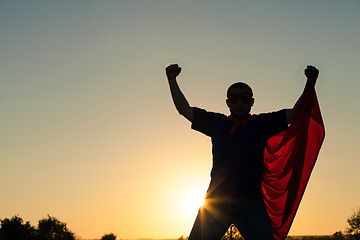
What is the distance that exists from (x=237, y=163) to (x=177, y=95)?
142cm

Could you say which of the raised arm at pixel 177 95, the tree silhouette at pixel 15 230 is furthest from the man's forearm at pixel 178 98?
the tree silhouette at pixel 15 230

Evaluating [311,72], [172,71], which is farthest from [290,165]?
[172,71]

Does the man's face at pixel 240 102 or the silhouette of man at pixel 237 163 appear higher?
the man's face at pixel 240 102

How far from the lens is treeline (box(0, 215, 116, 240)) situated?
8225cm

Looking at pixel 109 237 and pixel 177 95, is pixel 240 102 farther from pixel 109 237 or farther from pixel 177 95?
pixel 109 237

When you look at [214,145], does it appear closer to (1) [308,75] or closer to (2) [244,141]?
(2) [244,141]

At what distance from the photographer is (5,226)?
270 feet

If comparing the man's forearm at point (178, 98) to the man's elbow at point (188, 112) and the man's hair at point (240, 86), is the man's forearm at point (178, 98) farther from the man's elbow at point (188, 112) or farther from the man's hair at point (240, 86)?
the man's hair at point (240, 86)

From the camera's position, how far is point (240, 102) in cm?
626

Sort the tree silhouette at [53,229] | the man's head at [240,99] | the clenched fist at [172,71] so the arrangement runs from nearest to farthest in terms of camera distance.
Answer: the man's head at [240,99]
the clenched fist at [172,71]
the tree silhouette at [53,229]

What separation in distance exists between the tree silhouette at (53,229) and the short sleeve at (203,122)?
92627mm

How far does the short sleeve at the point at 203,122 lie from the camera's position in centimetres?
636

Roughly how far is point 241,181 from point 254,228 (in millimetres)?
618

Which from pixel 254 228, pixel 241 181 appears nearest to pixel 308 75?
pixel 241 181
